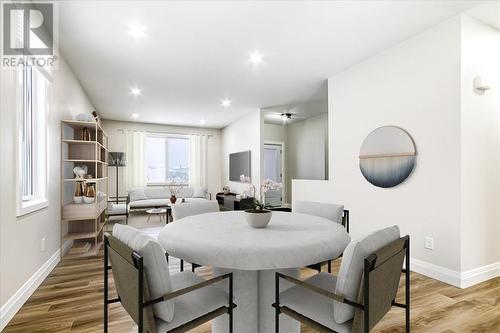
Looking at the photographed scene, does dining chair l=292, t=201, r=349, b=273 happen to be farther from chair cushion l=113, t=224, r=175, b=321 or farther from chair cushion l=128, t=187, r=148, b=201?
chair cushion l=128, t=187, r=148, b=201

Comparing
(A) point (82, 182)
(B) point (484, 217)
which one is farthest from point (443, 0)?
(A) point (82, 182)

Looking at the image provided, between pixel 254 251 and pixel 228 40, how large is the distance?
98.6 inches

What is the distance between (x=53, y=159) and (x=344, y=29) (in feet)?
11.9

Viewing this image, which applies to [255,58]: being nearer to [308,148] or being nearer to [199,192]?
[308,148]

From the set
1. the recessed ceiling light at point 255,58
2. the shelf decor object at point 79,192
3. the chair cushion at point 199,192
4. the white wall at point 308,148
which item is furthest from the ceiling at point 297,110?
the shelf decor object at point 79,192

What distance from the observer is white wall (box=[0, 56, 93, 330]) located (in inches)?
75.2

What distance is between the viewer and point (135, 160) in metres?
7.54

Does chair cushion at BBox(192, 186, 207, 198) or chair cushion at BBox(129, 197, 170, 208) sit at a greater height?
chair cushion at BBox(192, 186, 207, 198)

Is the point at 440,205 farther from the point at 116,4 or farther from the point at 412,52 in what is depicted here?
the point at 116,4

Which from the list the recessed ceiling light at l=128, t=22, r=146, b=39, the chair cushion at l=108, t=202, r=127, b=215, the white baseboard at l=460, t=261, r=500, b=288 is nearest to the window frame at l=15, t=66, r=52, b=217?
the recessed ceiling light at l=128, t=22, r=146, b=39

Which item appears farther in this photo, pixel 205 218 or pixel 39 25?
pixel 39 25

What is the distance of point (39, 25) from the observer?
2611 mm

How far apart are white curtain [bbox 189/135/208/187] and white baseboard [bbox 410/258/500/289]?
649 centimetres

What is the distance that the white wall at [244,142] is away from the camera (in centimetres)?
622
